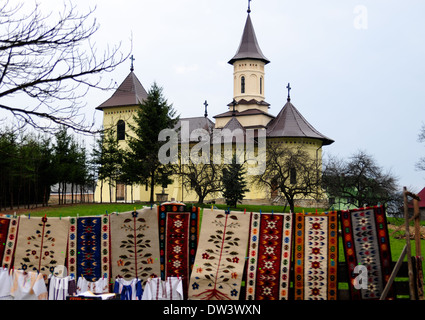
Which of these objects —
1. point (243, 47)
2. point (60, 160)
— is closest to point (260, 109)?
point (243, 47)

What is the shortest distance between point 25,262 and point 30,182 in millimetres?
29244

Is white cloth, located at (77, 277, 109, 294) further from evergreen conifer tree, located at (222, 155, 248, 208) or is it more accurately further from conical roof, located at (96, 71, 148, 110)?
conical roof, located at (96, 71, 148, 110)

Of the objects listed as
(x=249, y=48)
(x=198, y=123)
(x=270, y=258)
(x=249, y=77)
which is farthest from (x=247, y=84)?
(x=270, y=258)

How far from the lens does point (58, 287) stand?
755cm

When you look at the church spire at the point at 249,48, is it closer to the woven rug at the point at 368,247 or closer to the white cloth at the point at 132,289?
the woven rug at the point at 368,247

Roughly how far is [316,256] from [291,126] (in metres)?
34.4

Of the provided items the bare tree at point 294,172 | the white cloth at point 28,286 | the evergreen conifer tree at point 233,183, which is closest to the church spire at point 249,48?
the evergreen conifer tree at point 233,183

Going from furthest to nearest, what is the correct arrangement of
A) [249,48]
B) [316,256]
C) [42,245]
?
[249,48] → [42,245] → [316,256]

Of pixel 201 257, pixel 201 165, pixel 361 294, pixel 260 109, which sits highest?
pixel 260 109

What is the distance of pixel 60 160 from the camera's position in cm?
3616

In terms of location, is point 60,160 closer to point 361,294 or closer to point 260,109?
point 260,109

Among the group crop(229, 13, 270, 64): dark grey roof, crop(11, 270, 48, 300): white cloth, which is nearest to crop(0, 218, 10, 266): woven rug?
crop(11, 270, 48, 300): white cloth

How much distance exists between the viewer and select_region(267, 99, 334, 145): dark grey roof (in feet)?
132

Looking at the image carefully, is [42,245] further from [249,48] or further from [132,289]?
[249,48]
